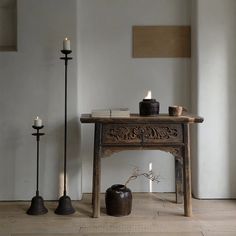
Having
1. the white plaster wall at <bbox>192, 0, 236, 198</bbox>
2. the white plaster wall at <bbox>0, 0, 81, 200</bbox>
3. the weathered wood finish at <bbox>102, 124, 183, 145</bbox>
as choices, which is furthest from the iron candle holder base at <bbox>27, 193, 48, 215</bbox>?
the white plaster wall at <bbox>192, 0, 236, 198</bbox>

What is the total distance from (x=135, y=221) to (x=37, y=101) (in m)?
1.20

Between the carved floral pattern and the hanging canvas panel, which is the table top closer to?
the carved floral pattern

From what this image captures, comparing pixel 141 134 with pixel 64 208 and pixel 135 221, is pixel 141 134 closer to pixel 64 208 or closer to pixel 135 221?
pixel 135 221

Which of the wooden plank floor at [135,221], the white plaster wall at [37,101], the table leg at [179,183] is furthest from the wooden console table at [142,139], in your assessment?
the white plaster wall at [37,101]

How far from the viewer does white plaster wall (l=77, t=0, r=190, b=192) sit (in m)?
3.07

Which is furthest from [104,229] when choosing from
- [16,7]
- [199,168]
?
[16,7]

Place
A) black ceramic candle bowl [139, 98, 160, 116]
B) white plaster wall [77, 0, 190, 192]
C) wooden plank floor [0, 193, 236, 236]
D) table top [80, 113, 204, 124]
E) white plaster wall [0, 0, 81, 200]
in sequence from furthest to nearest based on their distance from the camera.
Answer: white plaster wall [77, 0, 190, 192] → white plaster wall [0, 0, 81, 200] → black ceramic candle bowl [139, 98, 160, 116] → table top [80, 113, 204, 124] → wooden plank floor [0, 193, 236, 236]

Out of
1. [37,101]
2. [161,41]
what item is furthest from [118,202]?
[161,41]

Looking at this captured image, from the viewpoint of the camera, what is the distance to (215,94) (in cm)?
293

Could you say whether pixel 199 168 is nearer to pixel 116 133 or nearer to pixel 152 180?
pixel 152 180

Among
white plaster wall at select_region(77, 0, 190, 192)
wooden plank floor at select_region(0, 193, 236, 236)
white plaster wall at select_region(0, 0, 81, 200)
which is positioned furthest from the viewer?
white plaster wall at select_region(77, 0, 190, 192)

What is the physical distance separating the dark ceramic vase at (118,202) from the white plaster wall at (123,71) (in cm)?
55

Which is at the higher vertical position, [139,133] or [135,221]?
[139,133]

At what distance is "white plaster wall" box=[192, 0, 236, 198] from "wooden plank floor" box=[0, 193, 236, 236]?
200 millimetres
